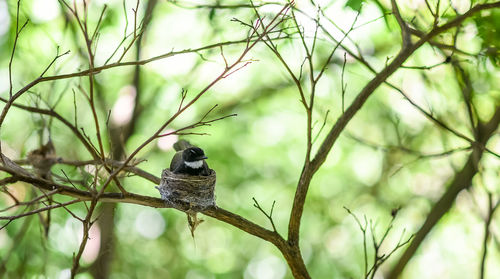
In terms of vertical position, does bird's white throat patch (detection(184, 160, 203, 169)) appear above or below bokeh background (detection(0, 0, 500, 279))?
below

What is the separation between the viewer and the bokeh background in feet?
23.9

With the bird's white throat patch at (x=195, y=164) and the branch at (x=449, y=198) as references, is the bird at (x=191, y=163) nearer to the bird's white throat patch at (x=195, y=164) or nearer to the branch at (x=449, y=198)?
the bird's white throat patch at (x=195, y=164)

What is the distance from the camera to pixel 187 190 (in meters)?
4.12

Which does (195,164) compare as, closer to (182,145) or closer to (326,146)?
(182,145)

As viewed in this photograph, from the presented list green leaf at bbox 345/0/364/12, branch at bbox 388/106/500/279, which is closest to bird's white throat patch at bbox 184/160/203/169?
branch at bbox 388/106/500/279

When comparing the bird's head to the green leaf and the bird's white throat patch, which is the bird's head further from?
the green leaf

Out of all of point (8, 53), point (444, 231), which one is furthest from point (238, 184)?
point (8, 53)

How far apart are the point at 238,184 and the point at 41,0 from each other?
13.8ft

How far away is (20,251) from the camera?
692 centimetres

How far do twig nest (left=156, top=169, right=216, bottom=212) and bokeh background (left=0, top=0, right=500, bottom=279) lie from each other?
2759mm

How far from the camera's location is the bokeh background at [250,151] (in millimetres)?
7270

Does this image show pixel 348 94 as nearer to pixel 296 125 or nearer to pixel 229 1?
pixel 296 125

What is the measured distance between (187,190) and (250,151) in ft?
17.4

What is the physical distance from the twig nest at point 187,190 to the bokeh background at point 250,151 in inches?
109
